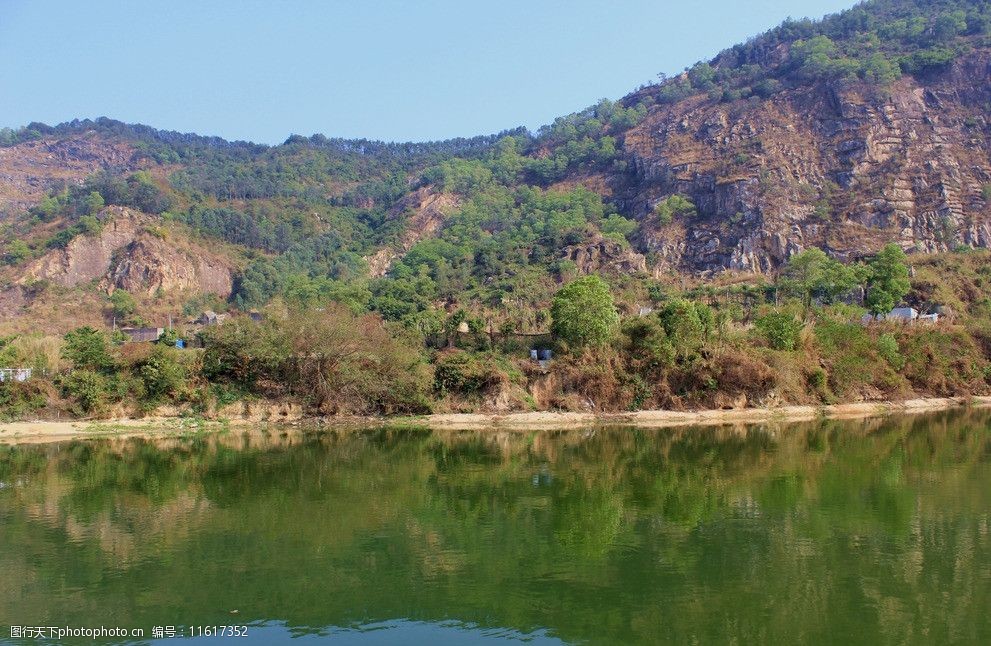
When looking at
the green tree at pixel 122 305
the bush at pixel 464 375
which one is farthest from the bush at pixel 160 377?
the green tree at pixel 122 305

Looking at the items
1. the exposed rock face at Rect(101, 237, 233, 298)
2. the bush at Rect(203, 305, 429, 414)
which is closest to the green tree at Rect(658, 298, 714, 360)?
the bush at Rect(203, 305, 429, 414)

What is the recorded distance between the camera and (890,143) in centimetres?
9381

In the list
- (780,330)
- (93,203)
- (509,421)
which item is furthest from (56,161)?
(780,330)

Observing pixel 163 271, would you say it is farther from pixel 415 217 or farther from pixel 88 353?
pixel 88 353

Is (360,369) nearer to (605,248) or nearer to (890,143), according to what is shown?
(605,248)

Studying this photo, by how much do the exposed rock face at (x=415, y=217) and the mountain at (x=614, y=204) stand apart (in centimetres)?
41

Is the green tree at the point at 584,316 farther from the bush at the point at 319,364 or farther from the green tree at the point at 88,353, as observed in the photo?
the green tree at the point at 88,353

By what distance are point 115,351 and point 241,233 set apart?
66.9 metres

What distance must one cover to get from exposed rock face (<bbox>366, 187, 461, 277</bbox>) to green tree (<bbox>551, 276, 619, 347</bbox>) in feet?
212

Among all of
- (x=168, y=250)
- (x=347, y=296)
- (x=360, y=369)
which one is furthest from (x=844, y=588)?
(x=168, y=250)

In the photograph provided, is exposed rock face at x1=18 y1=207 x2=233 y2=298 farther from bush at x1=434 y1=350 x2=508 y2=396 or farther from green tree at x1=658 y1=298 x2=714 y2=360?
green tree at x1=658 y1=298 x2=714 y2=360

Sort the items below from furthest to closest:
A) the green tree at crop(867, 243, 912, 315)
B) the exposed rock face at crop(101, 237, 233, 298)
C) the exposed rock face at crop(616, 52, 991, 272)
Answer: the exposed rock face at crop(101, 237, 233, 298), the exposed rock face at crop(616, 52, 991, 272), the green tree at crop(867, 243, 912, 315)

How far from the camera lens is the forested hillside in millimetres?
62562

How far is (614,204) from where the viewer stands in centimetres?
10869
